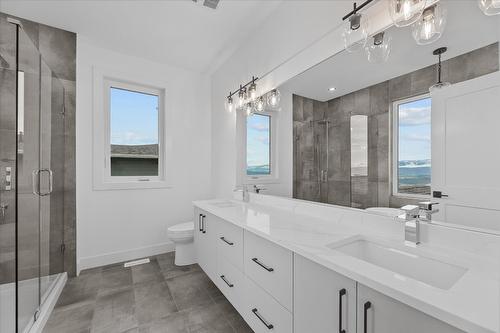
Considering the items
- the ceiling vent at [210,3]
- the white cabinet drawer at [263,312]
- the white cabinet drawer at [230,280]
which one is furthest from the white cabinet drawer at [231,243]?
the ceiling vent at [210,3]

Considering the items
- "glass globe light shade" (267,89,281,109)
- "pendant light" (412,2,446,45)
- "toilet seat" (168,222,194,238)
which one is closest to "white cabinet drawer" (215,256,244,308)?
"toilet seat" (168,222,194,238)

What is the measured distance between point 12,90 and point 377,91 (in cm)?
261

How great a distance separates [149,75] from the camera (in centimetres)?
287

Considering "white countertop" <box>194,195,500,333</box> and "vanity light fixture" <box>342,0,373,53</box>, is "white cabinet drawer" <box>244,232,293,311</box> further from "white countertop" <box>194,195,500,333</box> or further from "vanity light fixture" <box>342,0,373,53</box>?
"vanity light fixture" <box>342,0,373,53</box>

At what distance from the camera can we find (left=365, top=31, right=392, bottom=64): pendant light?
3.76ft

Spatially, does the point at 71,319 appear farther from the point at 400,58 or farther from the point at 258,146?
the point at 400,58

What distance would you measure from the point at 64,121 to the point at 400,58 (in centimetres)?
296

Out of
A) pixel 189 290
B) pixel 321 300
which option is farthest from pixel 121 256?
pixel 321 300

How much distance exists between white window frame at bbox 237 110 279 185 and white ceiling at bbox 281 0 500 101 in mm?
401

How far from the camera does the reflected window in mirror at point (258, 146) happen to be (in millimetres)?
2041

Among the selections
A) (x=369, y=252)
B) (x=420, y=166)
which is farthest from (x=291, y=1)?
(x=369, y=252)

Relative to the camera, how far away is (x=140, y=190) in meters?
2.81

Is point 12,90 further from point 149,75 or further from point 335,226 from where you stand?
point 335,226

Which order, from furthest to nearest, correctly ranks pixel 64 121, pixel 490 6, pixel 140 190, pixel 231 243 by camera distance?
pixel 140 190 → pixel 64 121 → pixel 231 243 → pixel 490 6
